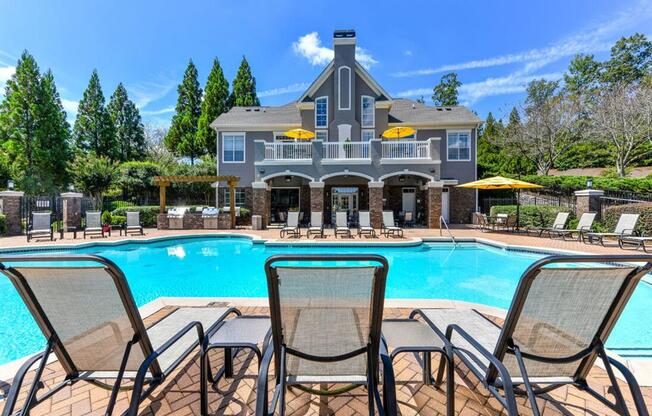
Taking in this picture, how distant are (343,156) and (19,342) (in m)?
13.7

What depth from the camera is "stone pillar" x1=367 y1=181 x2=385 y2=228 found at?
1512 centimetres

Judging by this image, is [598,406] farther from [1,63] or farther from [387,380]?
[1,63]

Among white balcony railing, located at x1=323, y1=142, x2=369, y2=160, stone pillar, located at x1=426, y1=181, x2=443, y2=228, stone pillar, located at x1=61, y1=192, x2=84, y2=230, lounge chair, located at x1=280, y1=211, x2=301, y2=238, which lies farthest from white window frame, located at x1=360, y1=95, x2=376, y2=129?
stone pillar, located at x1=61, y1=192, x2=84, y2=230

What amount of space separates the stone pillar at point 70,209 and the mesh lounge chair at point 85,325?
55.2 ft

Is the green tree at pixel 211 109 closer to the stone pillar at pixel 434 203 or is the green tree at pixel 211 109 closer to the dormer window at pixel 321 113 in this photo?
the dormer window at pixel 321 113

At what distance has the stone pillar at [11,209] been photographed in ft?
42.3

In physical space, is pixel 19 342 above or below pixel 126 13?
below

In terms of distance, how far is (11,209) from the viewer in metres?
13.0

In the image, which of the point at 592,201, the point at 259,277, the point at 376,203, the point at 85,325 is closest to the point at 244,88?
the point at 376,203

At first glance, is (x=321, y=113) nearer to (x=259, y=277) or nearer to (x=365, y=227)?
(x=365, y=227)

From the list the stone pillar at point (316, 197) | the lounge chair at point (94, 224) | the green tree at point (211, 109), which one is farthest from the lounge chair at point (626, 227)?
the green tree at point (211, 109)

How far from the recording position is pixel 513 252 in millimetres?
10047

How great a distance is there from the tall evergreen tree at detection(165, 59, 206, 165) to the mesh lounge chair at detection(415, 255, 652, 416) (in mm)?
31057

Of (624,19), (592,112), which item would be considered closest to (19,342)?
(592,112)
